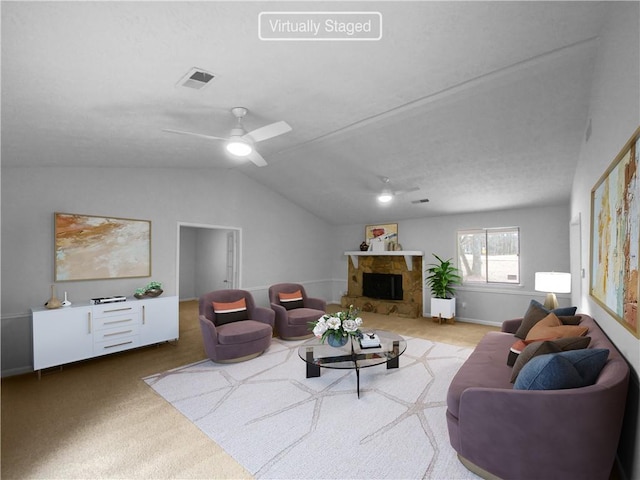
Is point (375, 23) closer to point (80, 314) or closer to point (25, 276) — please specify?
point (80, 314)

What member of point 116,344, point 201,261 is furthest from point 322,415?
point 201,261

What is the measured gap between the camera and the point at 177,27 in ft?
5.68

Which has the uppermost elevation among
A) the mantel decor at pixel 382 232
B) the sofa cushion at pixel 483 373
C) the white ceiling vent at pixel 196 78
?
the white ceiling vent at pixel 196 78

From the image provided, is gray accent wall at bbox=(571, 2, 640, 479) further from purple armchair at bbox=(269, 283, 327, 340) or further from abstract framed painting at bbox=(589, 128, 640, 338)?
purple armchair at bbox=(269, 283, 327, 340)

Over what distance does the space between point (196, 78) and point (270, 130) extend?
685 millimetres

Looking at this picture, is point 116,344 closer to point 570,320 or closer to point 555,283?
point 570,320

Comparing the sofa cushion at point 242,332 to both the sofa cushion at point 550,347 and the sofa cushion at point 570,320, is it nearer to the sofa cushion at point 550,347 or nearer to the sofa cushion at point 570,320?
the sofa cushion at point 550,347

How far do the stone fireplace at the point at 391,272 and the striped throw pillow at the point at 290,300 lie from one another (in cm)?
243

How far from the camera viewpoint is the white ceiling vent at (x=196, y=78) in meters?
2.22

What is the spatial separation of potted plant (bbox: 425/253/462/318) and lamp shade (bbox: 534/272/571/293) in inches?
84.9

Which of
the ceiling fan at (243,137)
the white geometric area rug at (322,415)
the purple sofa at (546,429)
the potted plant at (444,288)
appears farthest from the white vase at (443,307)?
the ceiling fan at (243,137)

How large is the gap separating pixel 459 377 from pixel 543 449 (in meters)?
0.81

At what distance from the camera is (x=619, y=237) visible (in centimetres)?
193

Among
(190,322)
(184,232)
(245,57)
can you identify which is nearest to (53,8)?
(245,57)
